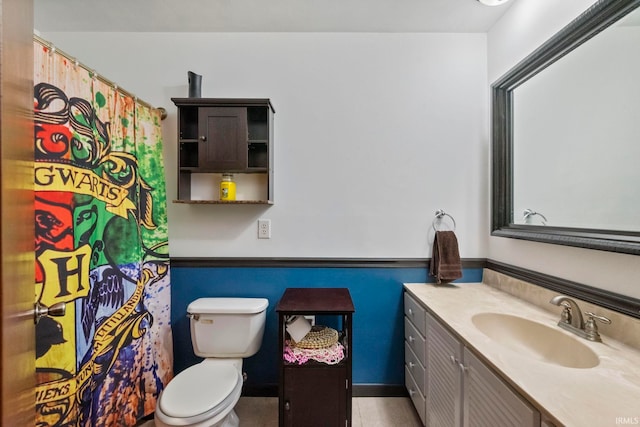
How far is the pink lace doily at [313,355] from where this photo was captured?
1.40m

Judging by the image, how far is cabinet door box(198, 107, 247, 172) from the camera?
5.46 ft

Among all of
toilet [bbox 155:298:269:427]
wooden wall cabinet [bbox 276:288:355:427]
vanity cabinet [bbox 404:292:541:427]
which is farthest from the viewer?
wooden wall cabinet [bbox 276:288:355:427]

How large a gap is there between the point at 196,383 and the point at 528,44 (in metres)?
2.57

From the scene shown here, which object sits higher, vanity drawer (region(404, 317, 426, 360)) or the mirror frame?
the mirror frame

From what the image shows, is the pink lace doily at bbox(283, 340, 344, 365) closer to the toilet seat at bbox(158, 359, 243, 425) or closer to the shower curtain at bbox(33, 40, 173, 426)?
the toilet seat at bbox(158, 359, 243, 425)

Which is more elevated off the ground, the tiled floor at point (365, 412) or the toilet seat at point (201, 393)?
the toilet seat at point (201, 393)

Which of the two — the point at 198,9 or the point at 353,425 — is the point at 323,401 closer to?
the point at 353,425

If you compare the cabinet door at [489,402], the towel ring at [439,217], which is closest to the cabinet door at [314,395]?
the cabinet door at [489,402]

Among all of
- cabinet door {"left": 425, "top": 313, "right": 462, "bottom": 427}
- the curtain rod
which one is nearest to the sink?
cabinet door {"left": 425, "top": 313, "right": 462, "bottom": 427}

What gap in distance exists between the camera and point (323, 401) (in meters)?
1.40

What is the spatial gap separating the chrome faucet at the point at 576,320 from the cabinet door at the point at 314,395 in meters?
1.04

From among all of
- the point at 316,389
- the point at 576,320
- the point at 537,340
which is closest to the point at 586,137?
the point at 576,320

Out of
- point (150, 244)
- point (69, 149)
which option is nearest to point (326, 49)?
point (69, 149)

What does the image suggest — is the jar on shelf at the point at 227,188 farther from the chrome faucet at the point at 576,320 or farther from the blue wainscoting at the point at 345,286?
the chrome faucet at the point at 576,320
